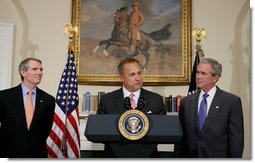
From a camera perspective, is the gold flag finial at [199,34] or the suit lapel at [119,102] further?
the gold flag finial at [199,34]

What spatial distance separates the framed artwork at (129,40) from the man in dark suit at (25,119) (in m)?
1.37

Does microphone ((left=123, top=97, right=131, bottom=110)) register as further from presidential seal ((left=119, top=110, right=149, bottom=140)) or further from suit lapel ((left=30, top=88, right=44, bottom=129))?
suit lapel ((left=30, top=88, right=44, bottom=129))

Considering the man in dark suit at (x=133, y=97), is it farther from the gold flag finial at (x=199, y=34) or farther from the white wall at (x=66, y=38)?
the gold flag finial at (x=199, y=34)

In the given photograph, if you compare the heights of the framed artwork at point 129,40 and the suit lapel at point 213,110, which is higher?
the framed artwork at point 129,40

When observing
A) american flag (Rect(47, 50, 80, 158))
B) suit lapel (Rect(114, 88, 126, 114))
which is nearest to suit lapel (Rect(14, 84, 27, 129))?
american flag (Rect(47, 50, 80, 158))

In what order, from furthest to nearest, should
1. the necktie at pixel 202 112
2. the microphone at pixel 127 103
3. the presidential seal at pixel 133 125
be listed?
the necktie at pixel 202 112 < the microphone at pixel 127 103 < the presidential seal at pixel 133 125

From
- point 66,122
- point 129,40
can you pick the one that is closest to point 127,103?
point 66,122

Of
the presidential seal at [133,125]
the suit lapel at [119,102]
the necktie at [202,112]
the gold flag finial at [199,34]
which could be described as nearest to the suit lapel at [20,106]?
the suit lapel at [119,102]

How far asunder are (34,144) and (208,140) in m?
1.58

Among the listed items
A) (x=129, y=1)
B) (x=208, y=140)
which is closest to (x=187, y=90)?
(x=129, y=1)

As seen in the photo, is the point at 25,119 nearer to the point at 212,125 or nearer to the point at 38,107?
the point at 38,107

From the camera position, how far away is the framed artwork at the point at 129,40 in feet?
16.9

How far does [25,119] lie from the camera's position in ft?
11.5

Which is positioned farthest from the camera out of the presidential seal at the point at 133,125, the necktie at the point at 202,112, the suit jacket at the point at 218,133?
the necktie at the point at 202,112
